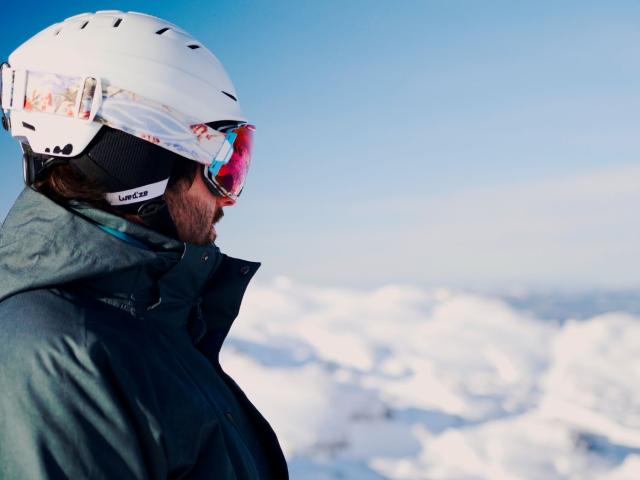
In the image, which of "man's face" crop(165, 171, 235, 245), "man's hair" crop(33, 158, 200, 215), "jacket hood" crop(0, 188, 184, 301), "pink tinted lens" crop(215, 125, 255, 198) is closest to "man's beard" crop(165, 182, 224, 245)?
"man's face" crop(165, 171, 235, 245)

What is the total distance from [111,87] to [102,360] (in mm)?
1023

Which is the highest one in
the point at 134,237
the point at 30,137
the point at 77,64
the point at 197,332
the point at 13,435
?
the point at 77,64

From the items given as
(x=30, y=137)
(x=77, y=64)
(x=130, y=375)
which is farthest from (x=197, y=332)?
(x=77, y=64)

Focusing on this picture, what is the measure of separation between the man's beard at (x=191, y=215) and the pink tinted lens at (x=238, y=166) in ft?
0.37

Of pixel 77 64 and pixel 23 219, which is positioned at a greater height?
pixel 77 64

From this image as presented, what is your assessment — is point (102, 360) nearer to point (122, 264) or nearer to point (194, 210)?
point (122, 264)

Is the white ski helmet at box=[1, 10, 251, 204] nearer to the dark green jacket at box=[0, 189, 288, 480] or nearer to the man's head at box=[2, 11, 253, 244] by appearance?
the man's head at box=[2, 11, 253, 244]

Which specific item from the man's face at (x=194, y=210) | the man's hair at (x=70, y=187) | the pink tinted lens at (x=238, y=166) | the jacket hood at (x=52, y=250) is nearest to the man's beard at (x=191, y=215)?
the man's face at (x=194, y=210)

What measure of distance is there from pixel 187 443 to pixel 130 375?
0.77 ft

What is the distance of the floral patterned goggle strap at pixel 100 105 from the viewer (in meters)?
2.01

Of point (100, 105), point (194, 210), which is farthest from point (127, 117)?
point (194, 210)

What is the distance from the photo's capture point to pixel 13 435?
133 centimetres

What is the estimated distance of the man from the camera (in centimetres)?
138

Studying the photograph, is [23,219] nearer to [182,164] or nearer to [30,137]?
[30,137]
